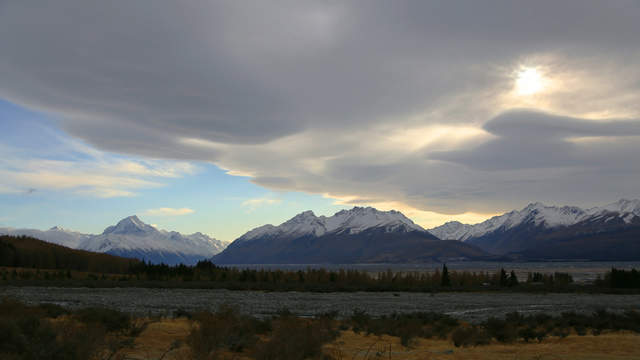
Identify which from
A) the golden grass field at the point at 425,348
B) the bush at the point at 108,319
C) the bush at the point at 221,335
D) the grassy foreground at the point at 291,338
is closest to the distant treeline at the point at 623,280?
the grassy foreground at the point at 291,338

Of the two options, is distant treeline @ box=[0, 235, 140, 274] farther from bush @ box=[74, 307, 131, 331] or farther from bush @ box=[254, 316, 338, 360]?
bush @ box=[254, 316, 338, 360]

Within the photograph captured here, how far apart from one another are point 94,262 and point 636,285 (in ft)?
320

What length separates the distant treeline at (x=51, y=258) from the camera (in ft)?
334

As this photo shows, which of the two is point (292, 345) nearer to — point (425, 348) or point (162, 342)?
point (162, 342)

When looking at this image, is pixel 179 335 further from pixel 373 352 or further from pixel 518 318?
pixel 518 318

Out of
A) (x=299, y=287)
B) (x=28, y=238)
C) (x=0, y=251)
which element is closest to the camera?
(x=299, y=287)

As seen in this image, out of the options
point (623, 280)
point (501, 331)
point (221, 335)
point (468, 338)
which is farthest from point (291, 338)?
point (623, 280)

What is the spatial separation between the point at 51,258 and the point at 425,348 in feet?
341

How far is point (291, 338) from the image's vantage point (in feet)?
44.4

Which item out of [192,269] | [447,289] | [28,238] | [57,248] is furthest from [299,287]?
[28,238]

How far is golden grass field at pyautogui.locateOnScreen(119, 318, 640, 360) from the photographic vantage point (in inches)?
638

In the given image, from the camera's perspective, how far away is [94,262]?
112 metres

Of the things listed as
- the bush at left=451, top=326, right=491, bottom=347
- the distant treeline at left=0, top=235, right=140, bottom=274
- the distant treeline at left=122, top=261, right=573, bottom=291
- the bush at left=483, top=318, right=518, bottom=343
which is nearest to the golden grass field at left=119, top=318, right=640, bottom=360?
the bush at left=451, top=326, right=491, bottom=347

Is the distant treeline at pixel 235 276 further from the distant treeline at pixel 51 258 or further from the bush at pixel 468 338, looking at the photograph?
the bush at pixel 468 338
